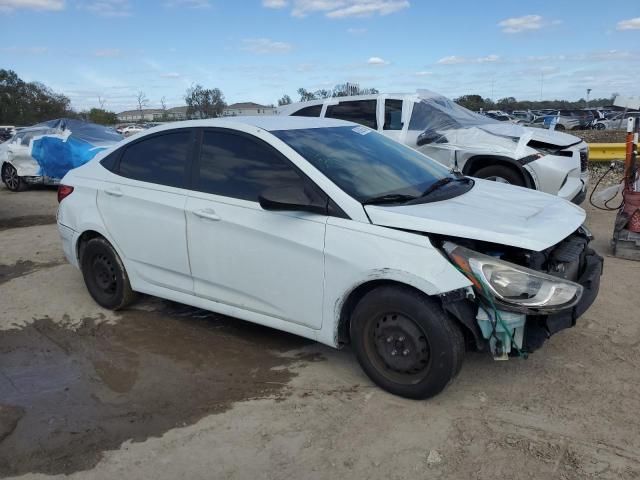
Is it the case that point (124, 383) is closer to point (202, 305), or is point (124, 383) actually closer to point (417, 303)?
point (202, 305)

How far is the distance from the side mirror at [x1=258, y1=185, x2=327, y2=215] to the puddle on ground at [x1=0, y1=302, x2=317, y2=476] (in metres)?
1.16

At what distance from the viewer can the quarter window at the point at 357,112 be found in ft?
29.3

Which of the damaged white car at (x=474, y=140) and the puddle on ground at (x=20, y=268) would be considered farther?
the damaged white car at (x=474, y=140)

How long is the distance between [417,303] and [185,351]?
198cm

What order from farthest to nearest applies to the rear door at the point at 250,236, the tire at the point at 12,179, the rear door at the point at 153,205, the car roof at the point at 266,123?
1. the tire at the point at 12,179
2. the rear door at the point at 153,205
3. the car roof at the point at 266,123
4. the rear door at the point at 250,236

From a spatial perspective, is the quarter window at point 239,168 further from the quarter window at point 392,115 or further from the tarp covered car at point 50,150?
the tarp covered car at point 50,150

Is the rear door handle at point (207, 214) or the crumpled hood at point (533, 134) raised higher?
the crumpled hood at point (533, 134)

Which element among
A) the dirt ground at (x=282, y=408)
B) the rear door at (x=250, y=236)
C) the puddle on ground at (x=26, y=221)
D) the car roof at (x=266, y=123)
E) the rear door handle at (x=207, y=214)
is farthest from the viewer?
the puddle on ground at (x=26, y=221)

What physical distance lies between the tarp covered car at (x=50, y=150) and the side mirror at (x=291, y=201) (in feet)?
31.9

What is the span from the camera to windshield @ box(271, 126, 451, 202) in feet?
12.0

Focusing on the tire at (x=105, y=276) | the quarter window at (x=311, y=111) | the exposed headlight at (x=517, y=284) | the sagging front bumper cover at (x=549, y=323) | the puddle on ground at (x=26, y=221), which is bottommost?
the puddle on ground at (x=26, y=221)

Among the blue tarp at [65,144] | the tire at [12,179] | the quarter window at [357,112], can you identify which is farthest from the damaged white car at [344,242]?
the tire at [12,179]

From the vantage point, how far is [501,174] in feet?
25.3

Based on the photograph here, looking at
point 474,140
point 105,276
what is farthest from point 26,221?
point 474,140
